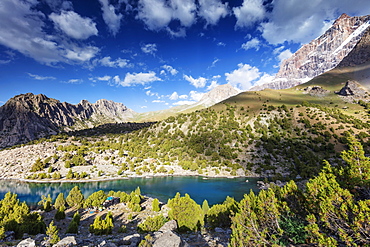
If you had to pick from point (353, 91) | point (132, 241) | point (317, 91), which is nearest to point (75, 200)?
point (132, 241)

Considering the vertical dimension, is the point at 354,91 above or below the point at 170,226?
above

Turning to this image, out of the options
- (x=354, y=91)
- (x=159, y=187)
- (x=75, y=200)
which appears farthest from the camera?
(x=354, y=91)

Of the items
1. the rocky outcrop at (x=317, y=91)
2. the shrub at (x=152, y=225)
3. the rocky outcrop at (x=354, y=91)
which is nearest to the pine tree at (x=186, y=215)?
the shrub at (x=152, y=225)

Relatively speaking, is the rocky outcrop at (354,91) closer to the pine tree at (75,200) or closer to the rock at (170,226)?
the rock at (170,226)

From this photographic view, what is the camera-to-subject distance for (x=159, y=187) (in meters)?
45.5

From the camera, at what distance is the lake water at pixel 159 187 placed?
3850 centimetres

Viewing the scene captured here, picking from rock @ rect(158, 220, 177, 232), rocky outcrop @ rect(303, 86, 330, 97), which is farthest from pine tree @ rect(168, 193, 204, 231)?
rocky outcrop @ rect(303, 86, 330, 97)

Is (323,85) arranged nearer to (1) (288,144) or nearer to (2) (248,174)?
(1) (288,144)

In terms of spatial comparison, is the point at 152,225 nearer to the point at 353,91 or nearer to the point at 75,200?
the point at 75,200

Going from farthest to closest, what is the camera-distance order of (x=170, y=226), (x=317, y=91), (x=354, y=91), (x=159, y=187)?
(x=317, y=91) < (x=354, y=91) < (x=159, y=187) < (x=170, y=226)

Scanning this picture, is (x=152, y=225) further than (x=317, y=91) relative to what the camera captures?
No

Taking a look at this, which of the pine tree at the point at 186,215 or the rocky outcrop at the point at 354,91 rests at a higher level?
the rocky outcrop at the point at 354,91

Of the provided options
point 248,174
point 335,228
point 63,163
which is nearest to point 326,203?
point 335,228

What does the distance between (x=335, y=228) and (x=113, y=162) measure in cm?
6915
